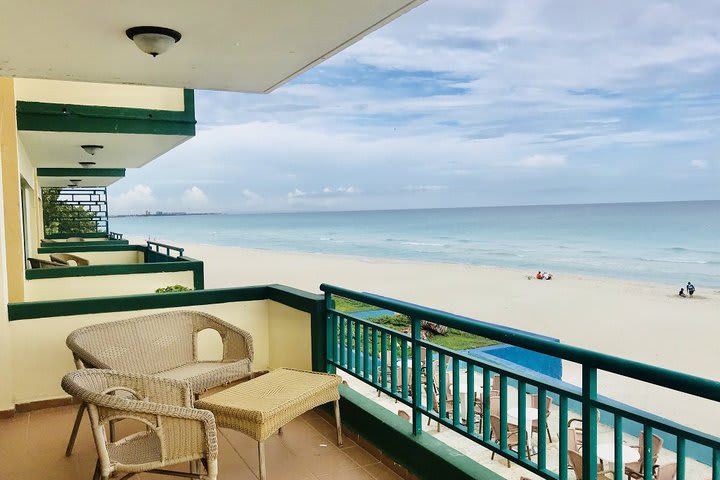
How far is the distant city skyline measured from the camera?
6112cm

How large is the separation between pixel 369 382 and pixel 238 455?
88 cm

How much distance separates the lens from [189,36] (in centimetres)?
338

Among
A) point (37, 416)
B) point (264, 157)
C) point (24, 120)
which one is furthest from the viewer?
point (264, 157)

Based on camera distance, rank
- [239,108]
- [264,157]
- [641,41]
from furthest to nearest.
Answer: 1. [264,157]
2. [239,108]
3. [641,41]

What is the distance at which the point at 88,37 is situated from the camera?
132 inches

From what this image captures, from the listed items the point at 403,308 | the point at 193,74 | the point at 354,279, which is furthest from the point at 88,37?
the point at 354,279

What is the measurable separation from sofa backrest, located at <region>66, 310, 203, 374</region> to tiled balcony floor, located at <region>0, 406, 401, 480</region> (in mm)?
511

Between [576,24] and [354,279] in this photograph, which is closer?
[354,279]

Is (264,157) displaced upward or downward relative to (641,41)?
downward

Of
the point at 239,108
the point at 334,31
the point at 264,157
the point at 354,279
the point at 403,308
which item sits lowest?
the point at 354,279

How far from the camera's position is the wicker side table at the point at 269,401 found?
9.98 ft

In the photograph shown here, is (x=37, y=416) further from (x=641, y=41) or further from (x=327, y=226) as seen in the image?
(x=327, y=226)

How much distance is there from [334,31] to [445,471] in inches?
93.0

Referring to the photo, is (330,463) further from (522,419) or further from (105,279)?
(105,279)
